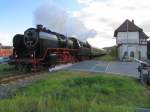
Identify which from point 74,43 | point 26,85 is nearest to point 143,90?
point 26,85

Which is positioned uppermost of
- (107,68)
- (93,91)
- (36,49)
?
(36,49)

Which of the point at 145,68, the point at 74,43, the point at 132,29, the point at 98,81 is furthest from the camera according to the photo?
the point at 132,29

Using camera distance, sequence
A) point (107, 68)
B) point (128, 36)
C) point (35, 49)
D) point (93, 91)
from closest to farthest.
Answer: point (93, 91)
point (35, 49)
point (107, 68)
point (128, 36)

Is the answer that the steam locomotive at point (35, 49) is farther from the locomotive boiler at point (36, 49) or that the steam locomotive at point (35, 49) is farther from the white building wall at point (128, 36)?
the white building wall at point (128, 36)

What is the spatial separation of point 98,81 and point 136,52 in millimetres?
48958

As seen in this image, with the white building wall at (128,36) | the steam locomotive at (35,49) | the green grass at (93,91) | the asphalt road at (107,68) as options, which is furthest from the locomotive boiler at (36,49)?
the white building wall at (128,36)

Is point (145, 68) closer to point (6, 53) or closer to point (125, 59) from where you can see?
point (125, 59)

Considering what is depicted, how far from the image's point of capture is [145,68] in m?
21.9

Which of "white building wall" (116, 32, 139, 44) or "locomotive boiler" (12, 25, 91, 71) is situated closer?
"locomotive boiler" (12, 25, 91, 71)

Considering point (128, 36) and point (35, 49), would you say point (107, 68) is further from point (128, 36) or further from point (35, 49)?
point (128, 36)

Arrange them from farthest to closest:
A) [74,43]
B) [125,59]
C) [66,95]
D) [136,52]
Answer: [136,52] → [125,59] → [74,43] → [66,95]

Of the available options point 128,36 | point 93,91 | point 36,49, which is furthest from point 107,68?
point 128,36

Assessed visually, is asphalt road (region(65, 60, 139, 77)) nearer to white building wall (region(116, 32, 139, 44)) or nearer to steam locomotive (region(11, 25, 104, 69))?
steam locomotive (region(11, 25, 104, 69))

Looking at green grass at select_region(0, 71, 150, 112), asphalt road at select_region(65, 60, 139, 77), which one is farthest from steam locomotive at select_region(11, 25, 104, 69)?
green grass at select_region(0, 71, 150, 112)
